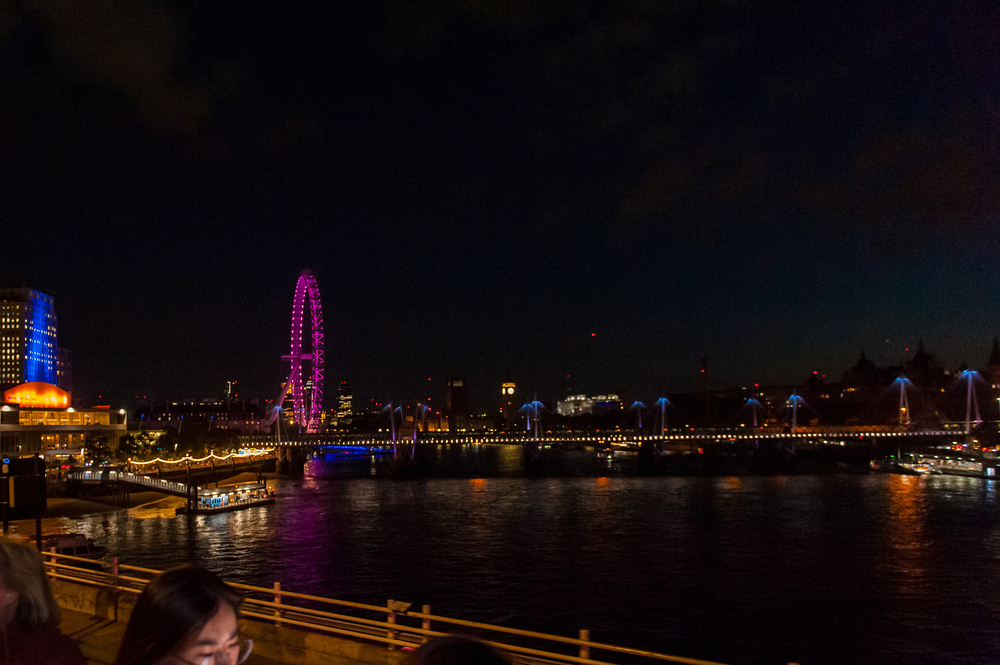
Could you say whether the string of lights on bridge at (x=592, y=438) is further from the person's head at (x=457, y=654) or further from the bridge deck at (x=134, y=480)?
the person's head at (x=457, y=654)

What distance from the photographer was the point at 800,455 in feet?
490

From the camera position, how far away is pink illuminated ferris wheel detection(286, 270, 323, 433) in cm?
11456

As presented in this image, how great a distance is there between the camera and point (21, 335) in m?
155

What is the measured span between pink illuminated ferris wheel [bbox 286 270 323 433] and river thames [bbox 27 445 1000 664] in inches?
1792

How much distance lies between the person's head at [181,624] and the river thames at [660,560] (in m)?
26.2

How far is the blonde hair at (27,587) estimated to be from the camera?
2645mm

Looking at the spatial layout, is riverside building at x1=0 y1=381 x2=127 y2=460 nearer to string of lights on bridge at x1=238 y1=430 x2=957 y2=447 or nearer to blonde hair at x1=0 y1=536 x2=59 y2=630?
string of lights on bridge at x1=238 y1=430 x2=957 y2=447

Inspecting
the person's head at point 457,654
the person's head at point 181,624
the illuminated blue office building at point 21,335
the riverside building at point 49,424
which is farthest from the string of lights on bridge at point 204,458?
the person's head at point 457,654

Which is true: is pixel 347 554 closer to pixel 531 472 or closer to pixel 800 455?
pixel 531 472

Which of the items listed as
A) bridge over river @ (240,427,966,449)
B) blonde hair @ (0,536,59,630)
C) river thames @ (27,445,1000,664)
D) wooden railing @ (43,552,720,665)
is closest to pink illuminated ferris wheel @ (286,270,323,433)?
bridge over river @ (240,427,966,449)

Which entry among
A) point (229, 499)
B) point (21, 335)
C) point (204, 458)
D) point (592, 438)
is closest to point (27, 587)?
point (229, 499)

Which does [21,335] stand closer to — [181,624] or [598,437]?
[598,437]

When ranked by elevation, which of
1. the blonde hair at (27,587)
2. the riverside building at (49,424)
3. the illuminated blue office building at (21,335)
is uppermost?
the illuminated blue office building at (21,335)

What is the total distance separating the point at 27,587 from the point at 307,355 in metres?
120
